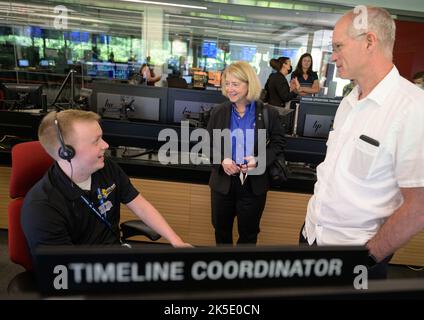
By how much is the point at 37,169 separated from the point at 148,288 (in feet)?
4.00

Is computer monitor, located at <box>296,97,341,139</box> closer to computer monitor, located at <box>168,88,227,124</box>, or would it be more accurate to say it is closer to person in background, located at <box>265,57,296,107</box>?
computer monitor, located at <box>168,88,227,124</box>

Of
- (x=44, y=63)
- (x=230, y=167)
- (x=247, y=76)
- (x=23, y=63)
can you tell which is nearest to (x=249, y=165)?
(x=230, y=167)

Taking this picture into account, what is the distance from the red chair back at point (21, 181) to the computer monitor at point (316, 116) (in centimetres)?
181

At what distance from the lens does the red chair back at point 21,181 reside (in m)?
1.31

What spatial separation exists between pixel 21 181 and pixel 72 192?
290 millimetres

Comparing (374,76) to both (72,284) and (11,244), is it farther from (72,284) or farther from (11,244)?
(11,244)

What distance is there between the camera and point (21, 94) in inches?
121

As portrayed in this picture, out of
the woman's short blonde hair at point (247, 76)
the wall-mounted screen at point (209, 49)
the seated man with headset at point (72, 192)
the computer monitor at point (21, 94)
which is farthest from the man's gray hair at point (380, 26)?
the wall-mounted screen at point (209, 49)

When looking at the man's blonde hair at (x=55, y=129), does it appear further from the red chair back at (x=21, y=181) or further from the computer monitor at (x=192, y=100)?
the computer monitor at (x=192, y=100)

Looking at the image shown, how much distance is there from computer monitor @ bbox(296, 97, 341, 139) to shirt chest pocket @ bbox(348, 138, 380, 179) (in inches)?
59.7

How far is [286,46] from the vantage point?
7.16 m

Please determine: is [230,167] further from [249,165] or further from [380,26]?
[380,26]

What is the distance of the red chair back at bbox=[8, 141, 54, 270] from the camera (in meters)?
1.31

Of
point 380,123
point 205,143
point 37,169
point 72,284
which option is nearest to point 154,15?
point 205,143
